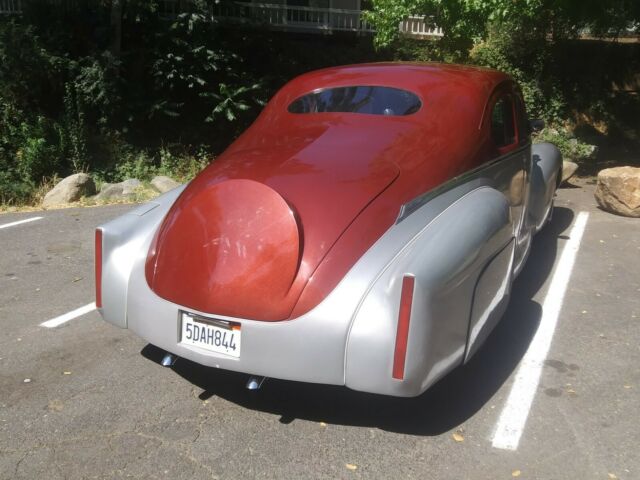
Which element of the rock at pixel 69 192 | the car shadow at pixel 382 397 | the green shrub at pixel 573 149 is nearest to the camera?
the car shadow at pixel 382 397

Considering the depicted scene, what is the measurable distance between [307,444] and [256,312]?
0.72 meters

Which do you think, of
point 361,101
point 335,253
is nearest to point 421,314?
point 335,253

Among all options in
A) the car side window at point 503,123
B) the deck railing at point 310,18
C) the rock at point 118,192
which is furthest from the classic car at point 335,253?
the deck railing at point 310,18

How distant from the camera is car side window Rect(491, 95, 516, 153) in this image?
4.51 m

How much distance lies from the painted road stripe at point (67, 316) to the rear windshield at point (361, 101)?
2.20 m

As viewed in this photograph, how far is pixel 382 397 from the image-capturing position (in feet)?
12.0

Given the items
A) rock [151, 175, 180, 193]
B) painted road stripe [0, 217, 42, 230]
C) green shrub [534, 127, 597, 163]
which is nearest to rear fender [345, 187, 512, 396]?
painted road stripe [0, 217, 42, 230]

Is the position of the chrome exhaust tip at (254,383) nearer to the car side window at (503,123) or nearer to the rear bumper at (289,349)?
the rear bumper at (289,349)

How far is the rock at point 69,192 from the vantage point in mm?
9430

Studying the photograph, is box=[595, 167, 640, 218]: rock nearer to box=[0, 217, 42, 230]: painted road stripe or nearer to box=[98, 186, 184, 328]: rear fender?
box=[98, 186, 184, 328]: rear fender

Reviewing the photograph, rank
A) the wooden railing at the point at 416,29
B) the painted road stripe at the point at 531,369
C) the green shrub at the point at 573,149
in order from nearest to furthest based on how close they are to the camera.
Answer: the painted road stripe at the point at 531,369 → the green shrub at the point at 573,149 → the wooden railing at the point at 416,29

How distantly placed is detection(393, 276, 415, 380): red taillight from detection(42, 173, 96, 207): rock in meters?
7.76

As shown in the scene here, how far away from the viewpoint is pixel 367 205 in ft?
10.9

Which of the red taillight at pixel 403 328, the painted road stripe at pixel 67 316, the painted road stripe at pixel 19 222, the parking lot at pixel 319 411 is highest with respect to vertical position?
the red taillight at pixel 403 328
